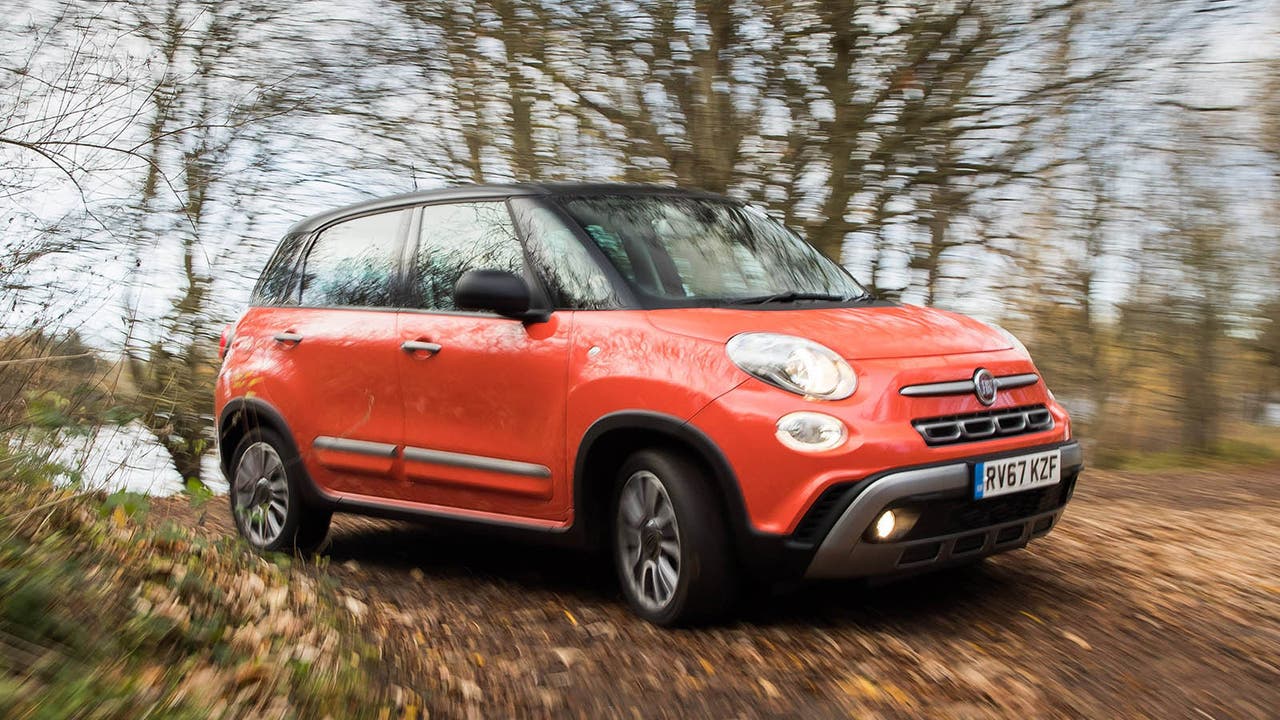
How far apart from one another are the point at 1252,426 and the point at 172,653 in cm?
1214

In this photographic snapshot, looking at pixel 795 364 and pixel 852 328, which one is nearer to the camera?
pixel 795 364

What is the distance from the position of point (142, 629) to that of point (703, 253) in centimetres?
284

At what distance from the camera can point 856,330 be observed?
4496 mm

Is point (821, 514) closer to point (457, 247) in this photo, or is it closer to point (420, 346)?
point (420, 346)

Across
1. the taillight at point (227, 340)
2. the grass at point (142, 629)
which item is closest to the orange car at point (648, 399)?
the taillight at point (227, 340)

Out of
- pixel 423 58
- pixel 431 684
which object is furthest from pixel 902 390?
pixel 423 58

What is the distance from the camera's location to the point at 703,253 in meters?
5.20

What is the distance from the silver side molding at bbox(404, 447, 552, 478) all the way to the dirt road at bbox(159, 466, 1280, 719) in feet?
1.93

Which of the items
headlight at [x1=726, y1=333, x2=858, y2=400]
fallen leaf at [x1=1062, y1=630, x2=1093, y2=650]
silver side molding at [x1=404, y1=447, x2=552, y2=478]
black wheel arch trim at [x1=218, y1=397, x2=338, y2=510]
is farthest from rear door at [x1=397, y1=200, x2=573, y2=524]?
fallen leaf at [x1=1062, y1=630, x2=1093, y2=650]

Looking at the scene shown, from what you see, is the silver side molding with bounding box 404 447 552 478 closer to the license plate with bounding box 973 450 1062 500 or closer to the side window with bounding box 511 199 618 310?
the side window with bounding box 511 199 618 310

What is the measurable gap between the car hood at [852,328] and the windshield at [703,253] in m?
0.22

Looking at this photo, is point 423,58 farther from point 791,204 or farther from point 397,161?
point 791,204

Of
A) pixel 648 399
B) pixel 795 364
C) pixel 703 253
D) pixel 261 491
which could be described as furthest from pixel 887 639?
pixel 261 491

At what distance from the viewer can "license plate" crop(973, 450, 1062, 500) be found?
4.23 m
